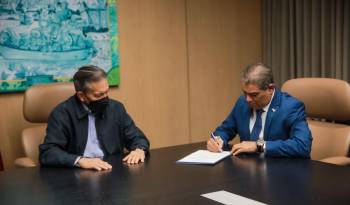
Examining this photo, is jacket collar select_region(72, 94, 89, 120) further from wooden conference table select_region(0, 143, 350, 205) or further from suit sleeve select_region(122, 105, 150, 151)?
wooden conference table select_region(0, 143, 350, 205)

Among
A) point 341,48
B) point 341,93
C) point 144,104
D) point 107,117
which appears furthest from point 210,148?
point 341,48

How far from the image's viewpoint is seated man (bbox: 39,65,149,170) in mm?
2582

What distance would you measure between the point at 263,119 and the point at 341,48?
5.52 ft

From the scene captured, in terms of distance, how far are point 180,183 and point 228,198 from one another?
30 centimetres

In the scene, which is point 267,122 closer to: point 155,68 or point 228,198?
point 228,198

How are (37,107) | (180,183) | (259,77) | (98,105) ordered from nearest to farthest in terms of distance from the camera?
1. (180,183)
2. (259,77)
3. (98,105)
4. (37,107)

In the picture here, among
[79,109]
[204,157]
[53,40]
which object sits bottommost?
[204,157]

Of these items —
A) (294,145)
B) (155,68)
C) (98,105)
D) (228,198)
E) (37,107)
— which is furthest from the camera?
(155,68)

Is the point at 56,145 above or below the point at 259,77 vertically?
below

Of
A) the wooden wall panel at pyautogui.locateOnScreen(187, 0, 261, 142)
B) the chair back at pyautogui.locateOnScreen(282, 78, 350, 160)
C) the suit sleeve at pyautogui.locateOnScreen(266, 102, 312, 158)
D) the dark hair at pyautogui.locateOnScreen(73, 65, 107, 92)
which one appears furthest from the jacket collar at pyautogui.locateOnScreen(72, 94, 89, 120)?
the wooden wall panel at pyautogui.locateOnScreen(187, 0, 261, 142)

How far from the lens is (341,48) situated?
3916 mm

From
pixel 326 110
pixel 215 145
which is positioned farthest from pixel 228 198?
pixel 326 110

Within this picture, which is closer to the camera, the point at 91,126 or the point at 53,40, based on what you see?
the point at 91,126

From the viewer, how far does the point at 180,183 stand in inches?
77.3
